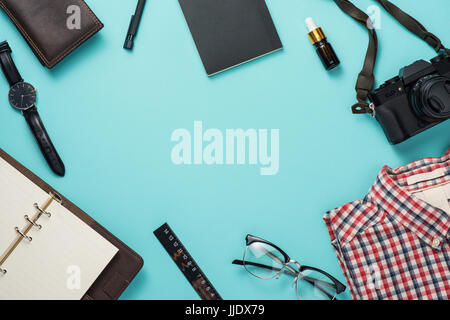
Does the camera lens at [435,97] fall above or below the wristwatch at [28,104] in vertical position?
below

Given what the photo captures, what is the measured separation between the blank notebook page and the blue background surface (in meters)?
0.07

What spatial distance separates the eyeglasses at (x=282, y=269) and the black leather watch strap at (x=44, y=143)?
0.48m

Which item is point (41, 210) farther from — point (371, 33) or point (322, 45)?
point (371, 33)

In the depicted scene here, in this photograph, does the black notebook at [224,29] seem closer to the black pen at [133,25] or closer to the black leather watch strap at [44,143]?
the black pen at [133,25]

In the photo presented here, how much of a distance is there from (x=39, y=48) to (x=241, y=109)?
49 centimetres

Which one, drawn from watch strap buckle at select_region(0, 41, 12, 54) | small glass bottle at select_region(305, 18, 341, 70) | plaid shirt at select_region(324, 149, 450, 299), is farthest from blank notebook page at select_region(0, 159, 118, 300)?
small glass bottle at select_region(305, 18, 341, 70)

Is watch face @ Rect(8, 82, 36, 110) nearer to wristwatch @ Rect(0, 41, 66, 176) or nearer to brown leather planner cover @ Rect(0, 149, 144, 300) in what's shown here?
wristwatch @ Rect(0, 41, 66, 176)

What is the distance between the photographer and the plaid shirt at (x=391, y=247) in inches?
34.0

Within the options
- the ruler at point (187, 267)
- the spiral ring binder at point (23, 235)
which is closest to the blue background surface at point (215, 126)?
the ruler at point (187, 267)

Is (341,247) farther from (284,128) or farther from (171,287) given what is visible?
(171,287)

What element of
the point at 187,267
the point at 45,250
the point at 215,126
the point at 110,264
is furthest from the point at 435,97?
the point at 45,250

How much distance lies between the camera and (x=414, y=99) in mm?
833

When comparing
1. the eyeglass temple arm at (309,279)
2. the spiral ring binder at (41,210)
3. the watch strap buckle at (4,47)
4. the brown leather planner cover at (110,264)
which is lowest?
the eyeglass temple arm at (309,279)

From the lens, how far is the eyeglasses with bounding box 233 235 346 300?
2.99ft
